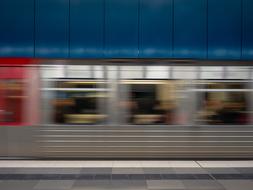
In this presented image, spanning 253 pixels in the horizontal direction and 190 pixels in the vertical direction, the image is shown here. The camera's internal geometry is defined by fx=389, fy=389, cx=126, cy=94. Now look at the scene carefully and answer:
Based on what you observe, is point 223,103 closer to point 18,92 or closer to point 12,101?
point 18,92

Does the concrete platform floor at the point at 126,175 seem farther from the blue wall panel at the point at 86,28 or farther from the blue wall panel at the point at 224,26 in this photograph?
the blue wall panel at the point at 224,26

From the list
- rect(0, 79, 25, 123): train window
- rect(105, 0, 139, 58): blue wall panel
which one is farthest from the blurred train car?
rect(105, 0, 139, 58): blue wall panel

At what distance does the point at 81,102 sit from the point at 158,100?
1.85 meters

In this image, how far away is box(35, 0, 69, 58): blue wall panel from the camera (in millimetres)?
10391

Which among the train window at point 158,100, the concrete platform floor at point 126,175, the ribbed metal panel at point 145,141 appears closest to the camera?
the concrete platform floor at point 126,175

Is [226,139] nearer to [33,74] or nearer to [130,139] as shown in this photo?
[130,139]

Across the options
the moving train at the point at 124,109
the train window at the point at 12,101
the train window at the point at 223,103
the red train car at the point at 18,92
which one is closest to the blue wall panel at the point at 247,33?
the moving train at the point at 124,109

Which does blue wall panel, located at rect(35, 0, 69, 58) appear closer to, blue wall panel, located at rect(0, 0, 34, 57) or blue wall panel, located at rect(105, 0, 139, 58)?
blue wall panel, located at rect(0, 0, 34, 57)

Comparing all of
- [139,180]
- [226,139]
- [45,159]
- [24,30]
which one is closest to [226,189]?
[139,180]

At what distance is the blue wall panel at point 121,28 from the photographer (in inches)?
411

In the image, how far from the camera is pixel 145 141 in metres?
9.27

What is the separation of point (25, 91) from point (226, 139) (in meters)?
4.93

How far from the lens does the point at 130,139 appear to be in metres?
9.24

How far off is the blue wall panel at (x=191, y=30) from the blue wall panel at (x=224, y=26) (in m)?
0.17
